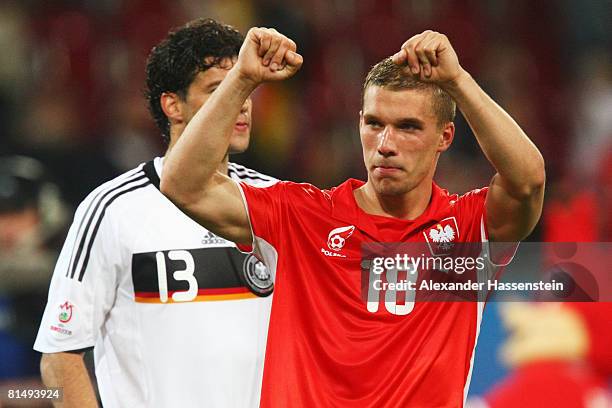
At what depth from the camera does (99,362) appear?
3.30 m

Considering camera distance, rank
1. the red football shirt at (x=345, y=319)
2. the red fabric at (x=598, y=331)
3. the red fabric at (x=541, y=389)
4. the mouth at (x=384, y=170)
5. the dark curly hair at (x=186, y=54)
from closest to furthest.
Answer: the red football shirt at (x=345, y=319)
the mouth at (x=384, y=170)
the dark curly hair at (x=186, y=54)
the red fabric at (x=541, y=389)
the red fabric at (x=598, y=331)

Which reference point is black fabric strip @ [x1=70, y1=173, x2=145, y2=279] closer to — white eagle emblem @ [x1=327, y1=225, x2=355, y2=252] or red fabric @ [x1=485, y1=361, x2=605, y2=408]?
white eagle emblem @ [x1=327, y1=225, x2=355, y2=252]

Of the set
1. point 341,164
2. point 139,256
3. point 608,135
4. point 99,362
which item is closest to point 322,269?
point 139,256

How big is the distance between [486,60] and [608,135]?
1.10 metres

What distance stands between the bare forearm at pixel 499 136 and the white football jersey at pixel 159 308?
108 cm

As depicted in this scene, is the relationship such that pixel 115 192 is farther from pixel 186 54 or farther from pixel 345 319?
pixel 345 319

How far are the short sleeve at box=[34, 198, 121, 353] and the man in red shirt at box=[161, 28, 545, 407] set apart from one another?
2.53 feet

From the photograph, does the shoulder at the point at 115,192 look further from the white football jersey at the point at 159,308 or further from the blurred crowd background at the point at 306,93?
the blurred crowd background at the point at 306,93

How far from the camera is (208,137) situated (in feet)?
8.05

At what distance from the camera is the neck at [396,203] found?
107 inches

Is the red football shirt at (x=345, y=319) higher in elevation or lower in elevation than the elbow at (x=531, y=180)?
lower

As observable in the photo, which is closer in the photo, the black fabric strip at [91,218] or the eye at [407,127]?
the eye at [407,127]

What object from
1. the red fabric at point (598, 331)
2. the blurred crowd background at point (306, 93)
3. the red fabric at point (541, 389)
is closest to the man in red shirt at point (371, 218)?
the red fabric at point (541, 389)

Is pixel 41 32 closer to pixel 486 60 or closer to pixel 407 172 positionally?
pixel 486 60
